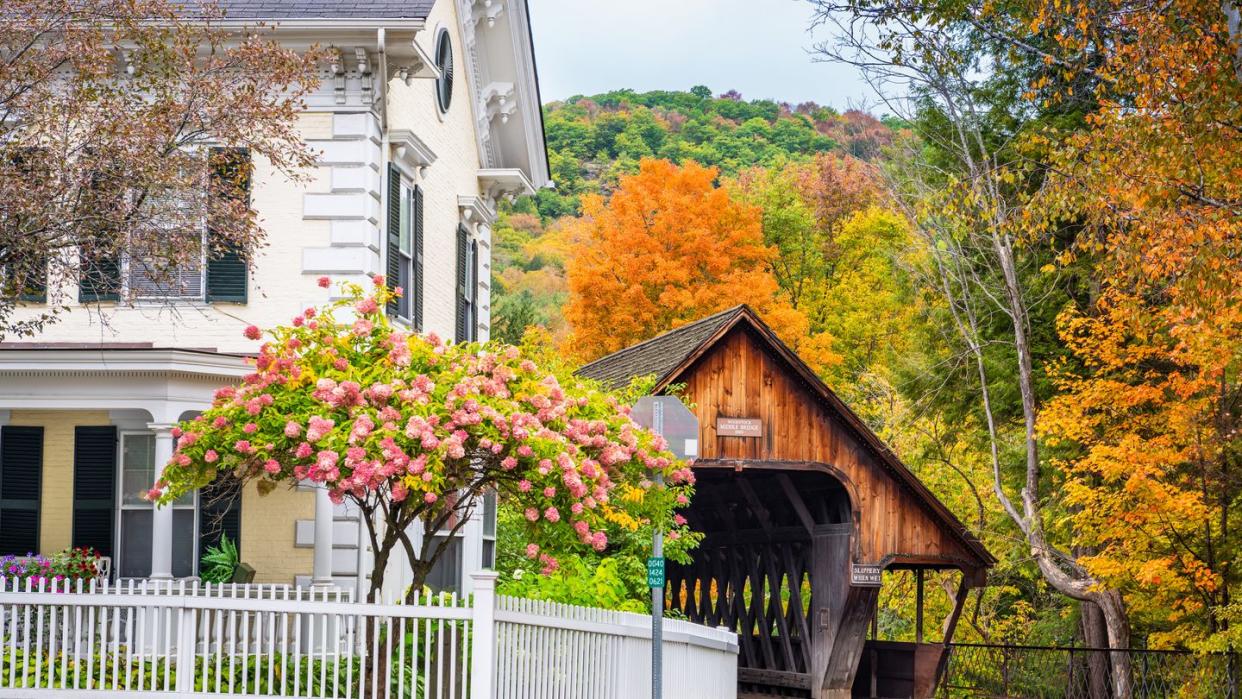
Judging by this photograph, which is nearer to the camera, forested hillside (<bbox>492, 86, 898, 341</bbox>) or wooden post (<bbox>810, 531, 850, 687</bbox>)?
wooden post (<bbox>810, 531, 850, 687</bbox>)

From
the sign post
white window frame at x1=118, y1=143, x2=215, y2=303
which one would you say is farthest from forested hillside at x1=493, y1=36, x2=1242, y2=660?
white window frame at x1=118, y1=143, x2=215, y2=303

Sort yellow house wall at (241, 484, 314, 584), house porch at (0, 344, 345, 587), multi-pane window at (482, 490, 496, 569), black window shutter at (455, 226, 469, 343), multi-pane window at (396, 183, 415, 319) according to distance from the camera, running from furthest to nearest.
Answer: multi-pane window at (482, 490, 496, 569) < black window shutter at (455, 226, 469, 343) < multi-pane window at (396, 183, 415, 319) < yellow house wall at (241, 484, 314, 584) < house porch at (0, 344, 345, 587)

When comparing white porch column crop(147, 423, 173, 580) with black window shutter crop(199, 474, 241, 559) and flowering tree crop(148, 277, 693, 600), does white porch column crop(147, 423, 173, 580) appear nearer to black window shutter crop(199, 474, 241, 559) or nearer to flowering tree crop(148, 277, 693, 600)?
black window shutter crop(199, 474, 241, 559)

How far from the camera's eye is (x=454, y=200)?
2314cm

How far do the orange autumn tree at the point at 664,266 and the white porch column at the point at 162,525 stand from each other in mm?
26632

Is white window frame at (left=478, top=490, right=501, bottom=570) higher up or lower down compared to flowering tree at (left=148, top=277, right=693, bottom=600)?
lower down

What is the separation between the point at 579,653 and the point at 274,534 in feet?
19.0

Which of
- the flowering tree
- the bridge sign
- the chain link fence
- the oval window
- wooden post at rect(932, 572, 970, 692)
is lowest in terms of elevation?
the chain link fence

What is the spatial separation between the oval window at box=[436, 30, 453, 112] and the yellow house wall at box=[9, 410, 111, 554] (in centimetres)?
672

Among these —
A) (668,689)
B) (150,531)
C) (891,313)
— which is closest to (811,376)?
(668,689)

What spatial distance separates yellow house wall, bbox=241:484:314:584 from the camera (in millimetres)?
18000

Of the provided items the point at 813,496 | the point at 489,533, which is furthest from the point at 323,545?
the point at 813,496

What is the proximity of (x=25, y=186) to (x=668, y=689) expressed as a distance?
7882 millimetres

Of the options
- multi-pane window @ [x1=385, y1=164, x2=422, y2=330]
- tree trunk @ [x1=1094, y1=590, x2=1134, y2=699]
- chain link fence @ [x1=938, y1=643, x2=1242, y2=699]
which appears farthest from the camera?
tree trunk @ [x1=1094, y1=590, x2=1134, y2=699]
